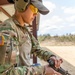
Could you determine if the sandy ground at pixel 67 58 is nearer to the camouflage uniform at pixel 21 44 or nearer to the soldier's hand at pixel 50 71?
the camouflage uniform at pixel 21 44

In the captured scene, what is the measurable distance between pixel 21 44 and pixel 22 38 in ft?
0.13

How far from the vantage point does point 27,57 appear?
1545 mm

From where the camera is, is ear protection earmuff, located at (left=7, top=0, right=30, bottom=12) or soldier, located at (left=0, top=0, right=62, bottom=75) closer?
soldier, located at (left=0, top=0, right=62, bottom=75)

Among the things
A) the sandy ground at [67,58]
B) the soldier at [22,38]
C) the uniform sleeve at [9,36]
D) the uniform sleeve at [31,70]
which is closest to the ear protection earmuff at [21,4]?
the soldier at [22,38]

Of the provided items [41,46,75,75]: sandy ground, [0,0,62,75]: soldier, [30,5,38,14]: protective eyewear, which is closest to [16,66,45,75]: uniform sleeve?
[0,0,62,75]: soldier

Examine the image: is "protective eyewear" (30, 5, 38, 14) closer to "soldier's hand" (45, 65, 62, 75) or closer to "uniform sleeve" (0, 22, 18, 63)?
"uniform sleeve" (0, 22, 18, 63)

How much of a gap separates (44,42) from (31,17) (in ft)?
80.7

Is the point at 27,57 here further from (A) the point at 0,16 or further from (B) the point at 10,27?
(A) the point at 0,16

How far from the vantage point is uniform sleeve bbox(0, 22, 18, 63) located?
128 centimetres

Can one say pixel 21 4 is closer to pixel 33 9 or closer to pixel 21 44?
pixel 33 9

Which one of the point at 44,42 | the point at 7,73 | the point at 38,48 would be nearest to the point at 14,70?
the point at 7,73

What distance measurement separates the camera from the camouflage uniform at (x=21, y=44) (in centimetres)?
131

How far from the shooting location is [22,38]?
1485 millimetres

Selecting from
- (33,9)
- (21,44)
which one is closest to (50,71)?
(21,44)
